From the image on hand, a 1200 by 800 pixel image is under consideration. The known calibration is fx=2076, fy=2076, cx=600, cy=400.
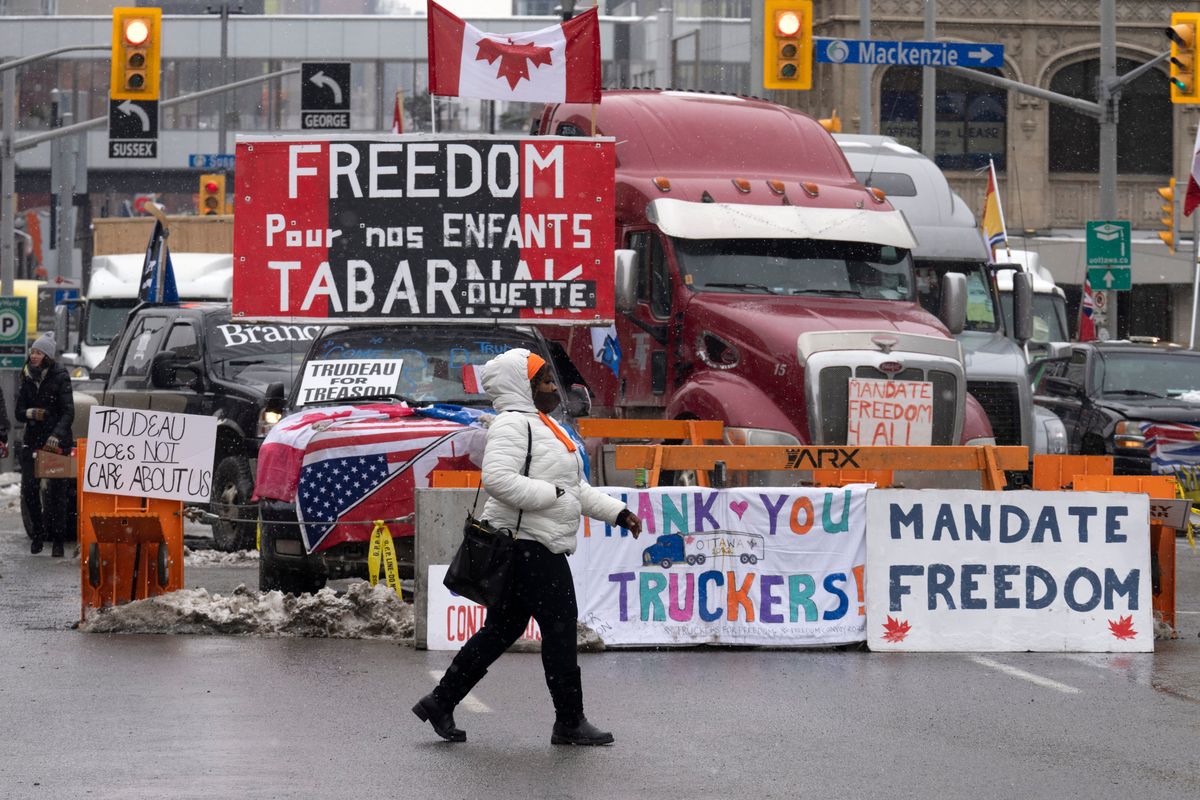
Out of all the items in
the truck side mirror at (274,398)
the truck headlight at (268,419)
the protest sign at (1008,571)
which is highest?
the truck side mirror at (274,398)

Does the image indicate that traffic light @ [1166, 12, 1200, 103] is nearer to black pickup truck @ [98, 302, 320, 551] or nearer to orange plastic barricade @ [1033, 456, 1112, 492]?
black pickup truck @ [98, 302, 320, 551]

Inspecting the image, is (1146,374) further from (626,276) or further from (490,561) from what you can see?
(490,561)

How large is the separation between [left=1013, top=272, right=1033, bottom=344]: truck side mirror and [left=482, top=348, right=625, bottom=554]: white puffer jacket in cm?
1212

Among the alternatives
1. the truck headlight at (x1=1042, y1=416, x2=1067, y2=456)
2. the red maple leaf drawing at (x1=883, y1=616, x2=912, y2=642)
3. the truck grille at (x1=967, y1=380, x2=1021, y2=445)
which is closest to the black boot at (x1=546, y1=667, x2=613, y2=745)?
the red maple leaf drawing at (x1=883, y1=616, x2=912, y2=642)

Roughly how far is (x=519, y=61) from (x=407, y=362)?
4.47 m

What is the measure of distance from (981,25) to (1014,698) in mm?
41175

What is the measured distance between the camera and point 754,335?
634 inches

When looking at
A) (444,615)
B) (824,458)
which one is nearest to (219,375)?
(824,458)

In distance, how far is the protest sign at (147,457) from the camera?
1265 centimetres

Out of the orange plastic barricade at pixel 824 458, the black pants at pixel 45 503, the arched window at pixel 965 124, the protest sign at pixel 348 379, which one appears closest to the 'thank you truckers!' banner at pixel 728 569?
the orange plastic barricade at pixel 824 458

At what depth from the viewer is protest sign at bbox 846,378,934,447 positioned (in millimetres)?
15609

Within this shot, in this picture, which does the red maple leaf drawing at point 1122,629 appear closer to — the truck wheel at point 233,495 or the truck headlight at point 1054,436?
the truck wheel at point 233,495

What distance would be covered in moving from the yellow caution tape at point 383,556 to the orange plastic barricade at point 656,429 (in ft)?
A: 9.42

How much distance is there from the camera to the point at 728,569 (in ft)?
39.5
